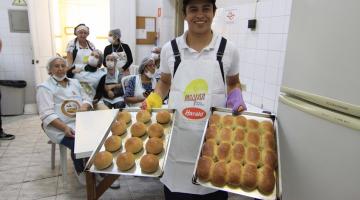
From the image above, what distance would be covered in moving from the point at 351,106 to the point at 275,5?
153cm

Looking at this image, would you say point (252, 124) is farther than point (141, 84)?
No

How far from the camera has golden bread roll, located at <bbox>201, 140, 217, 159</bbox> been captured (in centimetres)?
108

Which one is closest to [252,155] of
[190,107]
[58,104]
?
[190,107]

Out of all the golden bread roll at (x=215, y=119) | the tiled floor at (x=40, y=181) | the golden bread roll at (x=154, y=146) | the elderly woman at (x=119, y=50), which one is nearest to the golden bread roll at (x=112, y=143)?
the golden bread roll at (x=154, y=146)

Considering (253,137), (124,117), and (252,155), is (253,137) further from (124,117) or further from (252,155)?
(124,117)

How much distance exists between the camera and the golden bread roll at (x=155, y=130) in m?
1.21

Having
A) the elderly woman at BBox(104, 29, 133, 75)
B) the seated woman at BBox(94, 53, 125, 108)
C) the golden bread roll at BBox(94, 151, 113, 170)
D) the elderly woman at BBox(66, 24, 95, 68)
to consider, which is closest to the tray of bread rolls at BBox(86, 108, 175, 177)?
the golden bread roll at BBox(94, 151, 113, 170)

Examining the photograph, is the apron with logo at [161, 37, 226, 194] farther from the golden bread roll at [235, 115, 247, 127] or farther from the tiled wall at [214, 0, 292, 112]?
the tiled wall at [214, 0, 292, 112]

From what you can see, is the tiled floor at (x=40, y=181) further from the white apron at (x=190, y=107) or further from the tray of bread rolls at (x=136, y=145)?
the tray of bread rolls at (x=136, y=145)

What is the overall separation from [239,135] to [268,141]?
0.12 meters

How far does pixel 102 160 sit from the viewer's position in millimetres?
1038

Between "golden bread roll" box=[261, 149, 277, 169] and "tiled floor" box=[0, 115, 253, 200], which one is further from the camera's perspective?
"tiled floor" box=[0, 115, 253, 200]

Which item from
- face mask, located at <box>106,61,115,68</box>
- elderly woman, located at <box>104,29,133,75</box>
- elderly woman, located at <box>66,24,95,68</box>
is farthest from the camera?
elderly woman, located at <box>104,29,133,75</box>

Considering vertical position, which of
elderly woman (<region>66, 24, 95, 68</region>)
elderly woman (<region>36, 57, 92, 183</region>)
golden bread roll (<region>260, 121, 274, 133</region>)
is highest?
elderly woman (<region>66, 24, 95, 68</region>)
